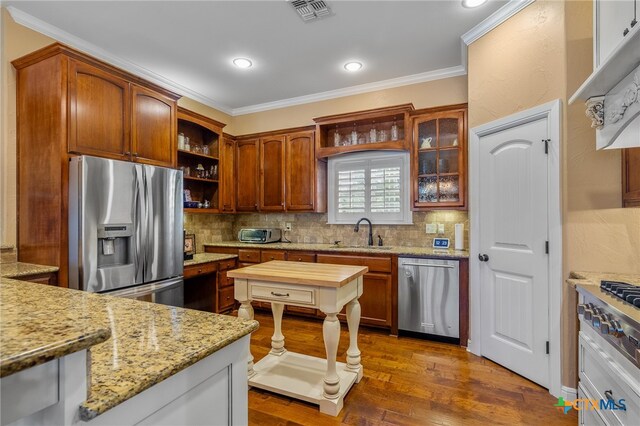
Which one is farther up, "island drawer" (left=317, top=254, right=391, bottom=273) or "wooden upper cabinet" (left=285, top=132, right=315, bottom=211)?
"wooden upper cabinet" (left=285, top=132, right=315, bottom=211)

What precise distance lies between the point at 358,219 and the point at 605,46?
2.86 metres

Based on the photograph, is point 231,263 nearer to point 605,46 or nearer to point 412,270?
point 412,270

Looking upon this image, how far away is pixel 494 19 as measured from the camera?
2639 millimetres

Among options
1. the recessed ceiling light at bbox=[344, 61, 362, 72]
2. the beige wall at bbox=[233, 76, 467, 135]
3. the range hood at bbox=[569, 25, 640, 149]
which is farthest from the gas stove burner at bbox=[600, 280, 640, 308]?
the recessed ceiling light at bbox=[344, 61, 362, 72]

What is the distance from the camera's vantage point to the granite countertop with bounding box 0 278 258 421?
0.57 metres

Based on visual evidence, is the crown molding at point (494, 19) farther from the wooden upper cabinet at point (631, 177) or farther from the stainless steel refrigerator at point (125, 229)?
the stainless steel refrigerator at point (125, 229)

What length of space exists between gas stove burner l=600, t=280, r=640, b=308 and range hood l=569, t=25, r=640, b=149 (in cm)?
72

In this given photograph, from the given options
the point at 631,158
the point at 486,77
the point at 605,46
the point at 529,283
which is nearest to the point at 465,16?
the point at 486,77

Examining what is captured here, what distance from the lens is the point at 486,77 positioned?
276 cm

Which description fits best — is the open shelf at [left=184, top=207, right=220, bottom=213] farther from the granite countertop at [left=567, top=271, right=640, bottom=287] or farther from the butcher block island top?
the granite countertop at [left=567, top=271, right=640, bottom=287]

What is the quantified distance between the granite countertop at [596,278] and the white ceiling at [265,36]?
6.93 ft

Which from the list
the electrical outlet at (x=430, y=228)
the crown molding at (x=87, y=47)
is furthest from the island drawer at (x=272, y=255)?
the crown molding at (x=87, y=47)

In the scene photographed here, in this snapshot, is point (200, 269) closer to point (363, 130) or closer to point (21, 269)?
point (21, 269)

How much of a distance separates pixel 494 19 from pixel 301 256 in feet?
9.70
